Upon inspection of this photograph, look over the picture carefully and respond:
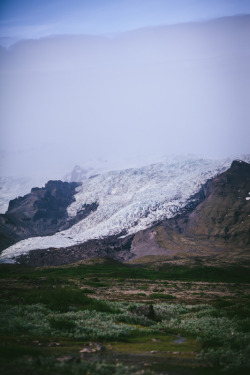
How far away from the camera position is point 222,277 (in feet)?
379

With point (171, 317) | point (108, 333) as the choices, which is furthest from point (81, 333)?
point (171, 317)

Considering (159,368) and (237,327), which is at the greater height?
(159,368)

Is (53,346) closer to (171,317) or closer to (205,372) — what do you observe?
(205,372)

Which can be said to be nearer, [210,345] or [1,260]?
[210,345]

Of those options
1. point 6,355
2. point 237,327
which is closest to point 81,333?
point 6,355

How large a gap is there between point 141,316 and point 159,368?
14.4 metres

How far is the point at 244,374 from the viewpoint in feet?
42.7

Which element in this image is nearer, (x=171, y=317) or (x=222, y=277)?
(x=171, y=317)

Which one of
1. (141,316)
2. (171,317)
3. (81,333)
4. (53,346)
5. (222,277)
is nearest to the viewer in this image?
(53,346)

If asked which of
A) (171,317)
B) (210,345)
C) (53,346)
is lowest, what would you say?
(171,317)

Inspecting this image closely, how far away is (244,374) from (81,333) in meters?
9.75

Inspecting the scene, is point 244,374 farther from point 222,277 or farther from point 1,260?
point 1,260

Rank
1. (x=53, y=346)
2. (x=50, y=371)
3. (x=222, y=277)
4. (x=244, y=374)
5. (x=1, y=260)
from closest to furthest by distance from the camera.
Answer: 1. (x=50, y=371)
2. (x=244, y=374)
3. (x=53, y=346)
4. (x=222, y=277)
5. (x=1, y=260)

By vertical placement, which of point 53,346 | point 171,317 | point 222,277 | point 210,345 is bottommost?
point 222,277
